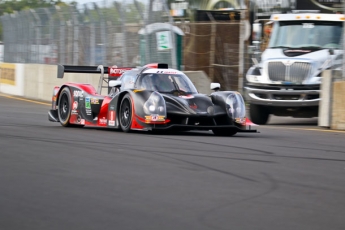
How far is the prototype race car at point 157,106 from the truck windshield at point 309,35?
185 inches

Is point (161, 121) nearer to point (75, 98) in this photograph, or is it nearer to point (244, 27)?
point (75, 98)

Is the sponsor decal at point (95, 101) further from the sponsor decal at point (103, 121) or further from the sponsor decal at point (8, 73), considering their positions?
the sponsor decal at point (8, 73)

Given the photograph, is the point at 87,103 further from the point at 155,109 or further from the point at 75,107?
the point at 155,109

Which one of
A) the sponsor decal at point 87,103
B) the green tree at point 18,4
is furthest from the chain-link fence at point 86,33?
the green tree at point 18,4

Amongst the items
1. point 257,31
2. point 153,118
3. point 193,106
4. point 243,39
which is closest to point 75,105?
point 153,118

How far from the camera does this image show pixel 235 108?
12.1m

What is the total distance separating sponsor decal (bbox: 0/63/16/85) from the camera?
30312mm

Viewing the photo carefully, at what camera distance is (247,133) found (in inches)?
525

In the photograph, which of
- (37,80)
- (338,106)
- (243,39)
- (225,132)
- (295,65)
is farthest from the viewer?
(37,80)

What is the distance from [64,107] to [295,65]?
506 cm

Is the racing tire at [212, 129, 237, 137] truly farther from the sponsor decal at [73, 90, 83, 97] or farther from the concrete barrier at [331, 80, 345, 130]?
the concrete barrier at [331, 80, 345, 130]

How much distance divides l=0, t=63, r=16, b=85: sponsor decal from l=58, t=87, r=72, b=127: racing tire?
1636 centimetres

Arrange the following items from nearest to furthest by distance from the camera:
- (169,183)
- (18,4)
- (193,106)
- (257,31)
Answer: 1. (169,183)
2. (193,106)
3. (257,31)
4. (18,4)

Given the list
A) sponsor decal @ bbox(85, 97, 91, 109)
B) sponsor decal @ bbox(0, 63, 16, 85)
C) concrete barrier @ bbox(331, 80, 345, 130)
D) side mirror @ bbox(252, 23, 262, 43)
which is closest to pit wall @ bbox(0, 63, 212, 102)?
sponsor decal @ bbox(0, 63, 16, 85)
